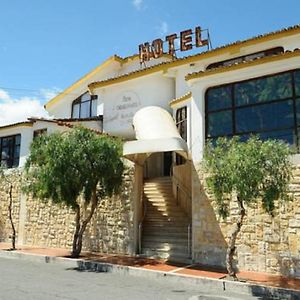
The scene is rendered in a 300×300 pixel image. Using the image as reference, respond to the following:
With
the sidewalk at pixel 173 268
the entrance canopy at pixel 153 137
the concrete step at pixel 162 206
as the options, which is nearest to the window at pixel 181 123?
the entrance canopy at pixel 153 137

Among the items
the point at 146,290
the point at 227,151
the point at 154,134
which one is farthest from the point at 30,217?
the point at 227,151

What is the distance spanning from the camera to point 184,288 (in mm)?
11773

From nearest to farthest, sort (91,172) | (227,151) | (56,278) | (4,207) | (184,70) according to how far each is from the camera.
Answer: (227,151) < (56,278) < (91,172) < (184,70) < (4,207)

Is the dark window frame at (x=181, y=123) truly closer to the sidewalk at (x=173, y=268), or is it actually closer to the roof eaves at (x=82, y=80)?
the sidewalk at (x=173, y=268)

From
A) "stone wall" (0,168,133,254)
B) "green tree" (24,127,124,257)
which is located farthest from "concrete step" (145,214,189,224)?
"green tree" (24,127,124,257)

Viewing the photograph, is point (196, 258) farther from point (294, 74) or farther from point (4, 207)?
point (4, 207)

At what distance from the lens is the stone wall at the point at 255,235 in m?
13.1

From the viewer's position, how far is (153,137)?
17141 mm

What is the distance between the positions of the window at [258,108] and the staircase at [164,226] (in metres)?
4.80

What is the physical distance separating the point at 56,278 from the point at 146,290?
11.3ft

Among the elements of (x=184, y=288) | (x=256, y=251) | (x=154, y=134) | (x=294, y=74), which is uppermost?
(x=294, y=74)

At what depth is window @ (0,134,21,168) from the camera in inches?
1022

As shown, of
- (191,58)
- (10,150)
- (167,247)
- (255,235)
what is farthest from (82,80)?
(255,235)

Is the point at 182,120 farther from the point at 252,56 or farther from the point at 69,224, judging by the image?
the point at 69,224
